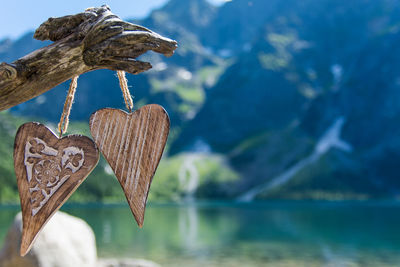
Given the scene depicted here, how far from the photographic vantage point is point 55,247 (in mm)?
12438

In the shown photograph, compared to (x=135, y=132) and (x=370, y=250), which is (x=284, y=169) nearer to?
(x=370, y=250)

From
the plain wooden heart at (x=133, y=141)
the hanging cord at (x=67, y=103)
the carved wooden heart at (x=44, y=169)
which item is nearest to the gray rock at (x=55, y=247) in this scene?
the hanging cord at (x=67, y=103)

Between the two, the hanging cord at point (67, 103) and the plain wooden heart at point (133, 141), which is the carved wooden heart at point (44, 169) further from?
the hanging cord at point (67, 103)

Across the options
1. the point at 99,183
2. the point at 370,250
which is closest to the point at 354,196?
the point at 99,183

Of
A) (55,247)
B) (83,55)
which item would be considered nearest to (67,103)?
(83,55)

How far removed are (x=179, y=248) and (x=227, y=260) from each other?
25.0 feet

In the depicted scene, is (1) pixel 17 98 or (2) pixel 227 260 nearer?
(1) pixel 17 98

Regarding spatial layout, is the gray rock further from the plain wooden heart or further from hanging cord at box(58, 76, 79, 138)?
the plain wooden heart

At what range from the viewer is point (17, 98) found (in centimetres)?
249

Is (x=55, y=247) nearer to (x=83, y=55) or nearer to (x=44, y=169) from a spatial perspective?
(x=44, y=169)

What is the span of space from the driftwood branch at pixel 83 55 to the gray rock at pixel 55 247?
1003 centimetres

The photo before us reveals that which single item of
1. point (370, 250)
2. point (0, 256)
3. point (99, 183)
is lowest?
point (0, 256)

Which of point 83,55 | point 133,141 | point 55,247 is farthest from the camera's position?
point 55,247

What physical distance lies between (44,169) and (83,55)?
2.22ft
